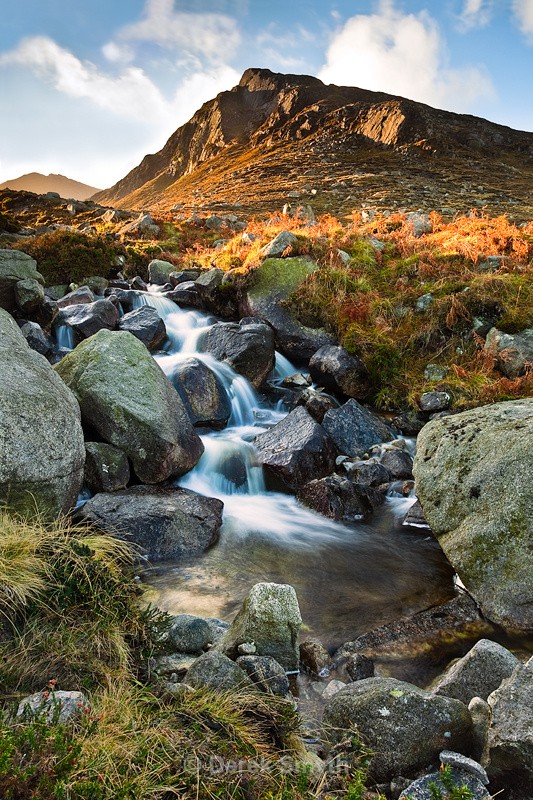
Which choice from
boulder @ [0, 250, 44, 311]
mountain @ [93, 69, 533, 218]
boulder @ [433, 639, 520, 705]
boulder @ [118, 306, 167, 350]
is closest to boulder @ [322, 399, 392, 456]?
boulder @ [118, 306, 167, 350]

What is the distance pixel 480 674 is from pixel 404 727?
108 cm

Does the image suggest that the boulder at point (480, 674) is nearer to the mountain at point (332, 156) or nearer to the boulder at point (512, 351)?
the boulder at point (512, 351)

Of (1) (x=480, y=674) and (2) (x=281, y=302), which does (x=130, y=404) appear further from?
(2) (x=281, y=302)

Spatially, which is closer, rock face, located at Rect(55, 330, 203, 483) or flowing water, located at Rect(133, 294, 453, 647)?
flowing water, located at Rect(133, 294, 453, 647)

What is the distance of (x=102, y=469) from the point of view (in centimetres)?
820

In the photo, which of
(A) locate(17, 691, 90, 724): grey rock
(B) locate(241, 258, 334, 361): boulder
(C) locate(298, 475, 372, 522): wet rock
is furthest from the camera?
(B) locate(241, 258, 334, 361): boulder

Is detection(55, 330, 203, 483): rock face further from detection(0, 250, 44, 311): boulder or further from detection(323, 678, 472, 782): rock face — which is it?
detection(323, 678, 472, 782): rock face

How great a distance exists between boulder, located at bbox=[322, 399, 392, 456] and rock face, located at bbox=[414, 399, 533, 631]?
346cm

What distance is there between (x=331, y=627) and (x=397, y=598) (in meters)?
1.28

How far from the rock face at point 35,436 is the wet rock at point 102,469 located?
40.7 inches

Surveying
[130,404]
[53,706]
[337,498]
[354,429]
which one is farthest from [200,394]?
[53,706]

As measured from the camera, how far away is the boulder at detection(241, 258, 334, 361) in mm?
14375

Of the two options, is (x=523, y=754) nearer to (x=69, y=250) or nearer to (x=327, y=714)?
(x=327, y=714)

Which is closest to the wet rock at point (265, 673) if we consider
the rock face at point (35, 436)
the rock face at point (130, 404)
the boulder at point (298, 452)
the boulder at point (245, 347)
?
the rock face at point (35, 436)
